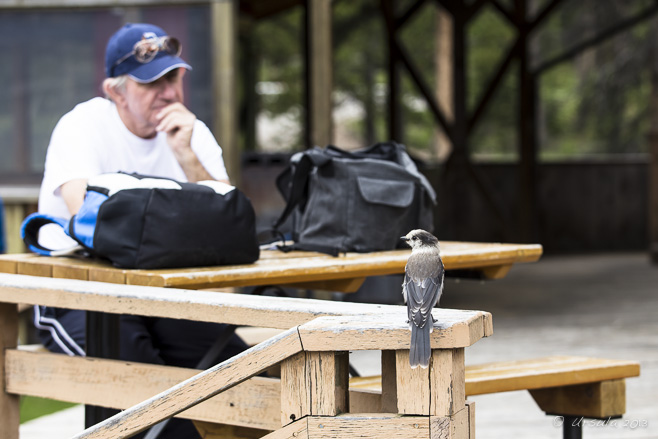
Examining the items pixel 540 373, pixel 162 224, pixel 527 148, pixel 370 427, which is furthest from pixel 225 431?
pixel 527 148

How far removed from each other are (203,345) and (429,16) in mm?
20835

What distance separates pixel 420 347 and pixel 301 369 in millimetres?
274

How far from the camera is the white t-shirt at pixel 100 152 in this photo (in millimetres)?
3139

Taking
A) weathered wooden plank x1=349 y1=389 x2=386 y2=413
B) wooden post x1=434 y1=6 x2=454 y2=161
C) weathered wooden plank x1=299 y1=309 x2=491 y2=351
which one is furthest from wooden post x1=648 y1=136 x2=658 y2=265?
weathered wooden plank x1=299 y1=309 x2=491 y2=351

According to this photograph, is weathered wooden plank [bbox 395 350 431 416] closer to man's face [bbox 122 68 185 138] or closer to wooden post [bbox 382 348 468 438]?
wooden post [bbox 382 348 468 438]

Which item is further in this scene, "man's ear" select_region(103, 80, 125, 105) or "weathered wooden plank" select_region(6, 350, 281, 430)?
"man's ear" select_region(103, 80, 125, 105)

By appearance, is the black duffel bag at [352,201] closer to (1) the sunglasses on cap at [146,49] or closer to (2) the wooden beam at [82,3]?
(1) the sunglasses on cap at [146,49]

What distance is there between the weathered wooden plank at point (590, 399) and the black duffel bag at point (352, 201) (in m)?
0.68

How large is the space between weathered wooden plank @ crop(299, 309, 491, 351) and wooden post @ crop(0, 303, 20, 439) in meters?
1.15

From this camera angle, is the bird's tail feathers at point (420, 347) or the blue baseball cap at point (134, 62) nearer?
the bird's tail feathers at point (420, 347)

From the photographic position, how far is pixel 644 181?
1564 cm

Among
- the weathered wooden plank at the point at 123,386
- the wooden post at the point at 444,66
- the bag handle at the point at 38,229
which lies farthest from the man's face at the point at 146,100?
the wooden post at the point at 444,66

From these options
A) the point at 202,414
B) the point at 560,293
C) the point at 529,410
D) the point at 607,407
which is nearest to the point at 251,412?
the point at 202,414

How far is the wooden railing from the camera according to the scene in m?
1.96
